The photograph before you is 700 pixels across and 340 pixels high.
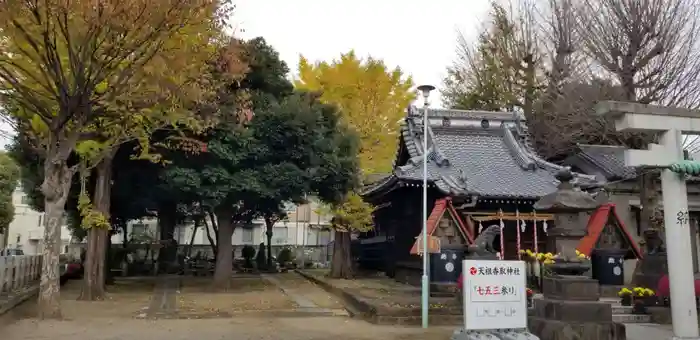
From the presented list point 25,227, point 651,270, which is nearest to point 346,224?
point 651,270

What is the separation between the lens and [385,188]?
1939 cm

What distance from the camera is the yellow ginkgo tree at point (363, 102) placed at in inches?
925

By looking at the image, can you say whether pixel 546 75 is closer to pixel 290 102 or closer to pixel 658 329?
pixel 290 102

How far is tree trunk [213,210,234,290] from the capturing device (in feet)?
61.9

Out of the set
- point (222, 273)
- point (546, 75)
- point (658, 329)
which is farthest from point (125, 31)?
point (546, 75)

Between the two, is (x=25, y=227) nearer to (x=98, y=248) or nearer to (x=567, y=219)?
(x=98, y=248)

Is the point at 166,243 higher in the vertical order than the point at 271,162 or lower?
lower

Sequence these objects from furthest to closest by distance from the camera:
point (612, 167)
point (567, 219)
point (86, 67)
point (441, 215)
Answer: point (612, 167) → point (441, 215) → point (567, 219) → point (86, 67)

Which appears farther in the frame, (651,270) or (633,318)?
(651,270)

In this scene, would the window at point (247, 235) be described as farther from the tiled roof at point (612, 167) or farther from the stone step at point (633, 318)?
the stone step at point (633, 318)

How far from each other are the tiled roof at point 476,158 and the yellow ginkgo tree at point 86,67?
798 centimetres

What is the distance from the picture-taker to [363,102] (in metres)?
23.7

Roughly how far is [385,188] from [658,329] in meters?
9.92

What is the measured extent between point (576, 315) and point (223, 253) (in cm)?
1278
